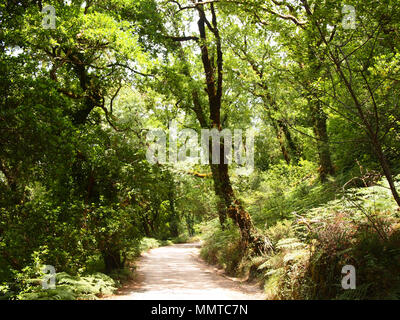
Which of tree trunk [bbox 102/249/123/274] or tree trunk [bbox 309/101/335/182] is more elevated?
tree trunk [bbox 309/101/335/182]

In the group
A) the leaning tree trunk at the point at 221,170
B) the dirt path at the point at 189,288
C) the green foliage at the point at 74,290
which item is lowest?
the dirt path at the point at 189,288

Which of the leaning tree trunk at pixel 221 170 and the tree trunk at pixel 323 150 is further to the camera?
the tree trunk at pixel 323 150

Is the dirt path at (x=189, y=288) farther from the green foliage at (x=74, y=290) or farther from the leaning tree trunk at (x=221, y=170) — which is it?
the leaning tree trunk at (x=221, y=170)

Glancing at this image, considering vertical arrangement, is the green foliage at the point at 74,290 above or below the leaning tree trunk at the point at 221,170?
below

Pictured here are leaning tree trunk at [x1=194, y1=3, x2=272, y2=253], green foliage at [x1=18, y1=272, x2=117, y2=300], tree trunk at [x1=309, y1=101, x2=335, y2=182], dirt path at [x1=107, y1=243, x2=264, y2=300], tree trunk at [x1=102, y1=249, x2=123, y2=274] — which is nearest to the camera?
green foliage at [x1=18, y1=272, x2=117, y2=300]

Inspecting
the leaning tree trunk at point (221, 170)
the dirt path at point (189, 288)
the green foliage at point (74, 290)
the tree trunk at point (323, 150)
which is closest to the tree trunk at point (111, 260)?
the dirt path at point (189, 288)

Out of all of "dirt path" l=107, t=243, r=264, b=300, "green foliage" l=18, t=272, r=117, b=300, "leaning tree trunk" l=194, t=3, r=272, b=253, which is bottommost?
"dirt path" l=107, t=243, r=264, b=300

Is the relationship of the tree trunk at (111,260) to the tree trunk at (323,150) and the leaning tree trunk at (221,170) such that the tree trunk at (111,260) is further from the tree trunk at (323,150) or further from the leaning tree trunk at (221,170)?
the tree trunk at (323,150)

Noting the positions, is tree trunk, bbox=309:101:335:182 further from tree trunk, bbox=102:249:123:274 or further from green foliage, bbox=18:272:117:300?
green foliage, bbox=18:272:117:300

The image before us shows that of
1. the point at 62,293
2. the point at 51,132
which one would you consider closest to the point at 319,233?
the point at 62,293

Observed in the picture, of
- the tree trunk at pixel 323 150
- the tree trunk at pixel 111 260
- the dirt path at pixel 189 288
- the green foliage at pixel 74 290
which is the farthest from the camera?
the tree trunk at pixel 323 150

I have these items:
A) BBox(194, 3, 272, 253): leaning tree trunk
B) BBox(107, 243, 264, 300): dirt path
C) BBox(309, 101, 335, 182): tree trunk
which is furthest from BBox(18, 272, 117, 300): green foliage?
BBox(309, 101, 335, 182): tree trunk

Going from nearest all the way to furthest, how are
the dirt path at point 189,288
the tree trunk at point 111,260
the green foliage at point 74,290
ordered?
1. the green foliage at point 74,290
2. the dirt path at point 189,288
3. the tree trunk at point 111,260
